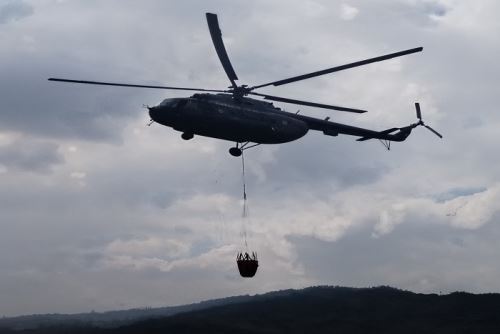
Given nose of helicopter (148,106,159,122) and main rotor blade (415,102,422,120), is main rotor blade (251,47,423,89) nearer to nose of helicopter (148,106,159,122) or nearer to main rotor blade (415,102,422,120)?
nose of helicopter (148,106,159,122)

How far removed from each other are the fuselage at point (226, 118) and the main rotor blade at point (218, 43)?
164cm

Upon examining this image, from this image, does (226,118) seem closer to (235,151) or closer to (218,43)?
(235,151)

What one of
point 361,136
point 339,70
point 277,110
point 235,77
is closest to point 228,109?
point 235,77

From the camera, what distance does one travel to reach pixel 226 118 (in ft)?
105

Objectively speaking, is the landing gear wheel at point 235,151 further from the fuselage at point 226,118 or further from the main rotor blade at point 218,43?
the main rotor blade at point 218,43

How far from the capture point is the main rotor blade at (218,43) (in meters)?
28.8

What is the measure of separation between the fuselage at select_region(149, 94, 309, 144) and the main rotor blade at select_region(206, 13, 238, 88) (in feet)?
5.37

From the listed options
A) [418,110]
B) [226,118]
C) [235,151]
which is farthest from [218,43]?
[418,110]

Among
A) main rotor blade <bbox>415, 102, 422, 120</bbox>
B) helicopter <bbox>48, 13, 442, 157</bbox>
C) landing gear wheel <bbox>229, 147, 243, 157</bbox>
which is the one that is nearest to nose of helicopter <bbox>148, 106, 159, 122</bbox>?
helicopter <bbox>48, 13, 442, 157</bbox>

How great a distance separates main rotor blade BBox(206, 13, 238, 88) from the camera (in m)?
28.8

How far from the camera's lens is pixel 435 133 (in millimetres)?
43562

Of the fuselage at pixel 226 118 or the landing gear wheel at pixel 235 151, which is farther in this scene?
the landing gear wheel at pixel 235 151

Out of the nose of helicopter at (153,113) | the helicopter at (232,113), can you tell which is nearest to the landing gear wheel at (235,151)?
the helicopter at (232,113)

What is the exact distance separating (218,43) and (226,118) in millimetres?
4072
